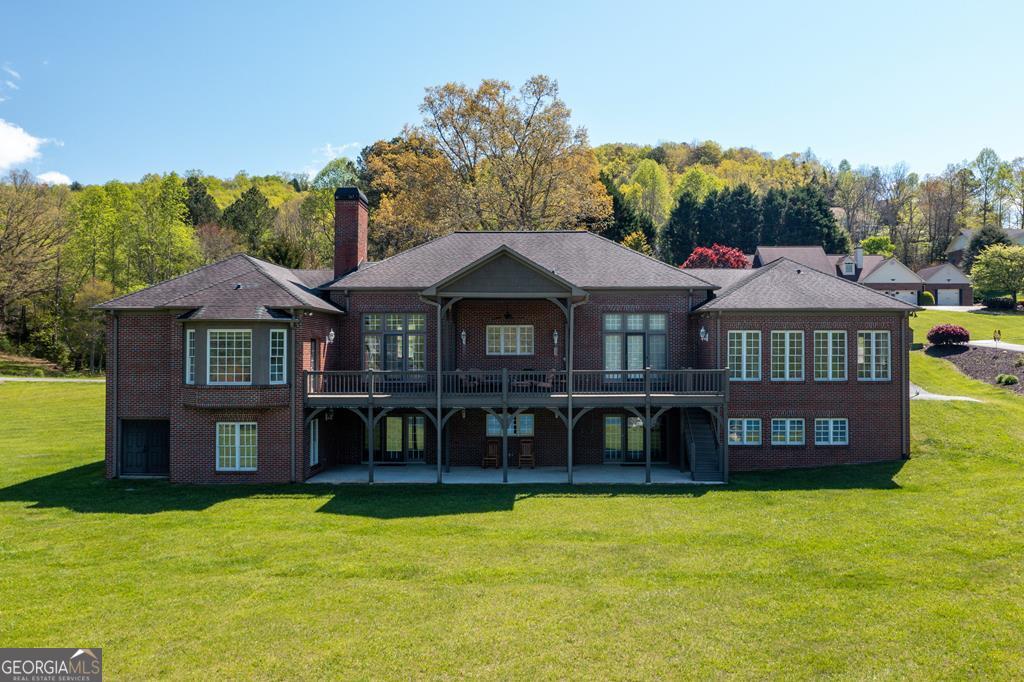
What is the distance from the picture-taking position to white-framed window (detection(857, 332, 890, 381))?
19.4m

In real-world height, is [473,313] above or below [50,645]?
above

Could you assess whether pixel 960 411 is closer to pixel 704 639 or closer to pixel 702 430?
A: pixel 702 430

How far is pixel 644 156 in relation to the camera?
112312 millimetres

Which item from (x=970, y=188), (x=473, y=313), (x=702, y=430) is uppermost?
(x=970, y=188)

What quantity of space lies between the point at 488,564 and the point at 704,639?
13.9ft

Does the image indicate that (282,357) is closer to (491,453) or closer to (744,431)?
(491,453)

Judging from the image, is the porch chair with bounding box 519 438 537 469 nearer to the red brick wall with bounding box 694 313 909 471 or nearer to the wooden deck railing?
the wooden deck railing

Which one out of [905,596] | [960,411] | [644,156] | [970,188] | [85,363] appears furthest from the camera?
[644,156]

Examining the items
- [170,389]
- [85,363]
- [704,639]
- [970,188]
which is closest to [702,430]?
[704,639]


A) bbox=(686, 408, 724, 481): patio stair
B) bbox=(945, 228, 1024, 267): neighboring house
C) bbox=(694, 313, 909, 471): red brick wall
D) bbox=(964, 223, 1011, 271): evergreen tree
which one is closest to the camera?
bbox=(686, 408, 724, 481): patio stair

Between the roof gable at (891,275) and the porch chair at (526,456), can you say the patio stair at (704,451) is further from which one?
the roof gable at (891,275)

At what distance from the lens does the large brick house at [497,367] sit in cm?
1800

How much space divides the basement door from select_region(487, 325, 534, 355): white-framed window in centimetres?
1054

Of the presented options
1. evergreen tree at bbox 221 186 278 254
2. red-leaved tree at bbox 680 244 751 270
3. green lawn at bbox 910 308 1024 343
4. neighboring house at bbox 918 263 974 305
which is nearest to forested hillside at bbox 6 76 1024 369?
evergreen tree at bbox 221 186 278 254
